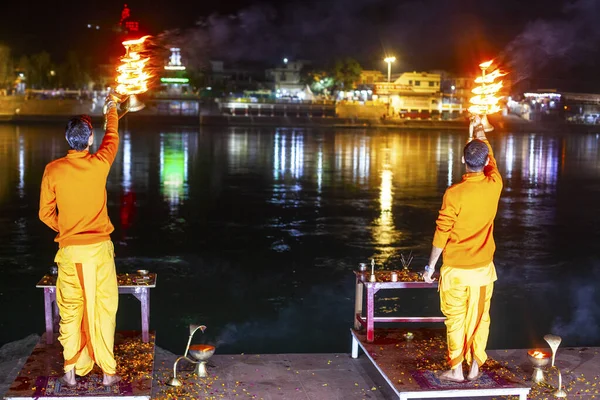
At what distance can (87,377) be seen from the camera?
18.9 feet

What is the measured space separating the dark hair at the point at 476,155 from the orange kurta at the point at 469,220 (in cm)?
7

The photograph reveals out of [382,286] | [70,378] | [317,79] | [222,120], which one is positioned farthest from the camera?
[317,79]

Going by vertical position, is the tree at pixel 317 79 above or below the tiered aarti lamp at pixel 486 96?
above

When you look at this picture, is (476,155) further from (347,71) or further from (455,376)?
(347,71)

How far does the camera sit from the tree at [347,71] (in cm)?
10650

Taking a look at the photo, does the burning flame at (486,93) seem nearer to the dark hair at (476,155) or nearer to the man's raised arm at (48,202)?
the dark hair at (476,155)

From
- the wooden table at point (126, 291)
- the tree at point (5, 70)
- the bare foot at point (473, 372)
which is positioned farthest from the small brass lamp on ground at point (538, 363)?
the tree at point (5, 70)

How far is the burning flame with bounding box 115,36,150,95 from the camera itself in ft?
20.4

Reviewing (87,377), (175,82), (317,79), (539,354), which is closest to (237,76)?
(317,79)

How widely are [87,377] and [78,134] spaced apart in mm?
1952

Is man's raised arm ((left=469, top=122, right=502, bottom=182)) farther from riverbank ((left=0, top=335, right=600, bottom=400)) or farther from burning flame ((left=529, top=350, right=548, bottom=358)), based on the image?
riverbank ((left=0, top=335, right=600, bottom=400))

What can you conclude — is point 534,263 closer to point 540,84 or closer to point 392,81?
point 540,84

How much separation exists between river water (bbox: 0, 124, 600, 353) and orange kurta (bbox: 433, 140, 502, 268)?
11.3 ft

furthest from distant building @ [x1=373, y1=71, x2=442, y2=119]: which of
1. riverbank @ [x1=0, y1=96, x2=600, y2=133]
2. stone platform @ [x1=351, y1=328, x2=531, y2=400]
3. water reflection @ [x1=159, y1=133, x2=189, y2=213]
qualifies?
stone platform @ [x1=351, y1=328, x2=531, y2=400]
